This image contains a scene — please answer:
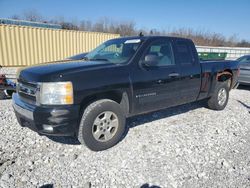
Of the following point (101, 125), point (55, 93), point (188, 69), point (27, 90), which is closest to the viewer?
point (55, 93)

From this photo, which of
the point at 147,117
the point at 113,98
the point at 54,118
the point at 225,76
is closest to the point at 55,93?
the point at 54,118

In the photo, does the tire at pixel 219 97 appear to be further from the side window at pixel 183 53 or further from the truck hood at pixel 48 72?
the truck hood at pixel 48 72

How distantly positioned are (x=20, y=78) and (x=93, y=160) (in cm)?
179

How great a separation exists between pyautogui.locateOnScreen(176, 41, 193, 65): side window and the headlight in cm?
257

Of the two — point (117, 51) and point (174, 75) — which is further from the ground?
point (117, 51)

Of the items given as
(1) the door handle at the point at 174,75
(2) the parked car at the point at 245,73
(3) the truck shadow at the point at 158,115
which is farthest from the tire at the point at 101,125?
(2) the parked car at the point at 245,73

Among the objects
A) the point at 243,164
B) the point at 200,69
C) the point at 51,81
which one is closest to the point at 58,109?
the point at 51,81

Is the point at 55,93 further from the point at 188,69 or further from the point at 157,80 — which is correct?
the point at 188,69

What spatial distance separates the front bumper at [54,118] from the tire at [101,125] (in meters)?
0.17

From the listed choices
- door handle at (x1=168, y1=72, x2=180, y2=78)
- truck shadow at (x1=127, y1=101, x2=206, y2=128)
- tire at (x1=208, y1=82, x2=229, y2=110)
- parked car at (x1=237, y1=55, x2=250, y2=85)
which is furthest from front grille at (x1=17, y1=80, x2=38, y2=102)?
parked car at (x1=237, y1=55, x2=250, y2=85)

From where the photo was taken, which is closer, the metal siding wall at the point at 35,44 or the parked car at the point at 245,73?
the parked car at the point at 245,73

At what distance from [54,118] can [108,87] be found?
3.08 feet

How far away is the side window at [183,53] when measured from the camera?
470cm

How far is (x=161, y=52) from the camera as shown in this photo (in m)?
4.45
